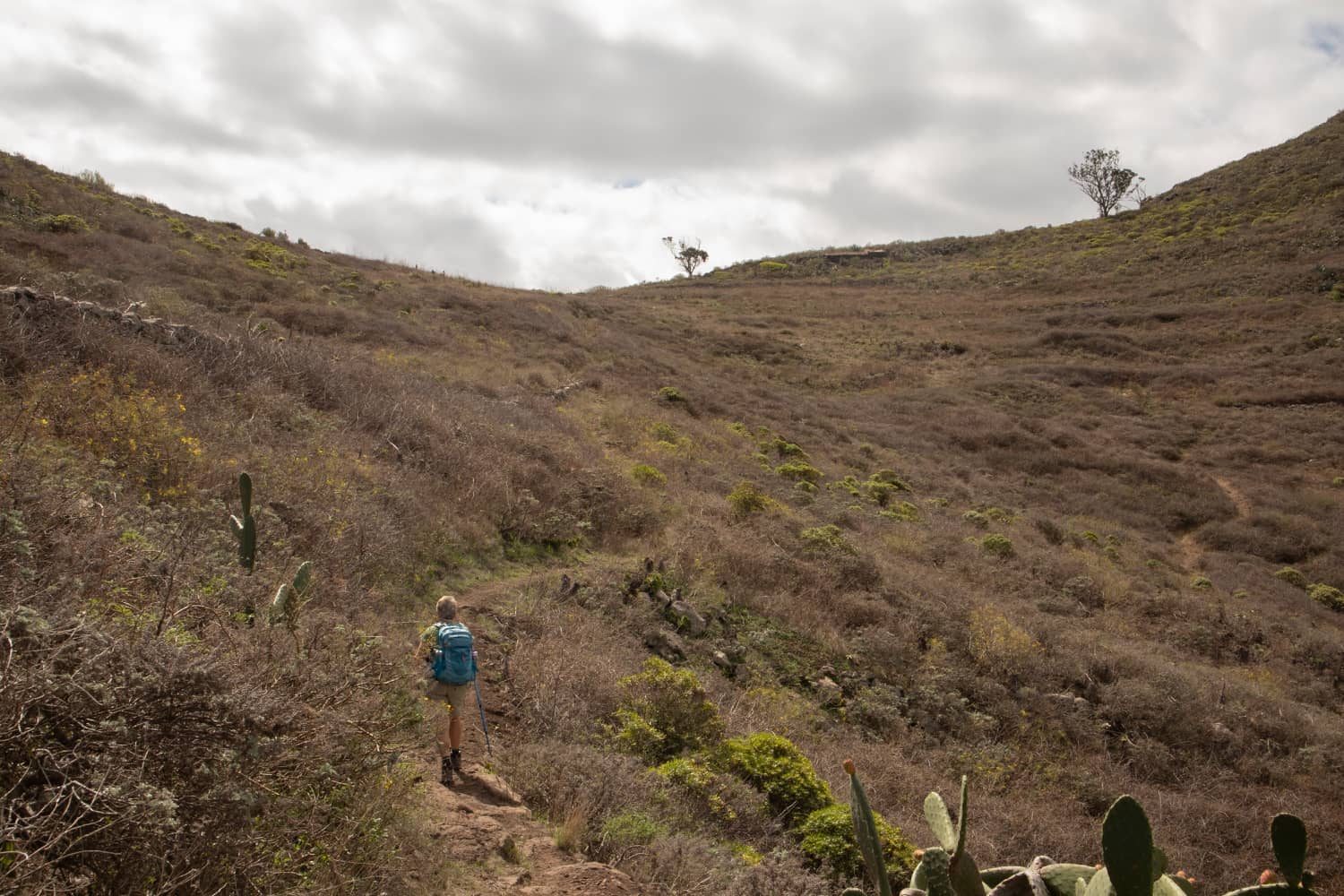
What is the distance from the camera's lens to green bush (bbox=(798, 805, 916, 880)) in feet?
18.3

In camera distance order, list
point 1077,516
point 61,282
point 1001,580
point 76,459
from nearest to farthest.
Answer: point 76,459 < point 61,282 < point 1001,580 < point 1077,516

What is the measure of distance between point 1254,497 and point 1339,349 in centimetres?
1706

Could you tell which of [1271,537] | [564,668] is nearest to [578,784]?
[564,668]

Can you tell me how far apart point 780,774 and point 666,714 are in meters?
1.13

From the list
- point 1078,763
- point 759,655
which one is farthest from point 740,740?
point 1078,763

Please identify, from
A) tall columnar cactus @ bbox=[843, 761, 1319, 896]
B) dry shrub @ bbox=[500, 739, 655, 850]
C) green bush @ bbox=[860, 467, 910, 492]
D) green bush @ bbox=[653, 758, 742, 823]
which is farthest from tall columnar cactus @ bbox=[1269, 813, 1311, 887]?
green bush @ bbox=[860, 467, 910, 492]

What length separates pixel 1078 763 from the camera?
9227 mm

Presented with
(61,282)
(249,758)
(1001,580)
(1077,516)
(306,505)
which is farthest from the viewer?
(1077,516)

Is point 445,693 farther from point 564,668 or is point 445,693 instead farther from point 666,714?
point 666,714

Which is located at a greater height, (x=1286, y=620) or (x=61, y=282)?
(x=61, y=282)

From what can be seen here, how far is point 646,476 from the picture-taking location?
48.3 ft

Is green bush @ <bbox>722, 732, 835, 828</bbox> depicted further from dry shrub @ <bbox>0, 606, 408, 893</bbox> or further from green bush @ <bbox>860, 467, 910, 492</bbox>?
green bush @ <bbox>860, 467, 910, 492</bbox>

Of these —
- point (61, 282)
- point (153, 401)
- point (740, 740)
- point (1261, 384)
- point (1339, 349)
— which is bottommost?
point (740, 740)

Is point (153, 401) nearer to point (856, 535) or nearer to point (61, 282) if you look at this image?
point (61, 282)
